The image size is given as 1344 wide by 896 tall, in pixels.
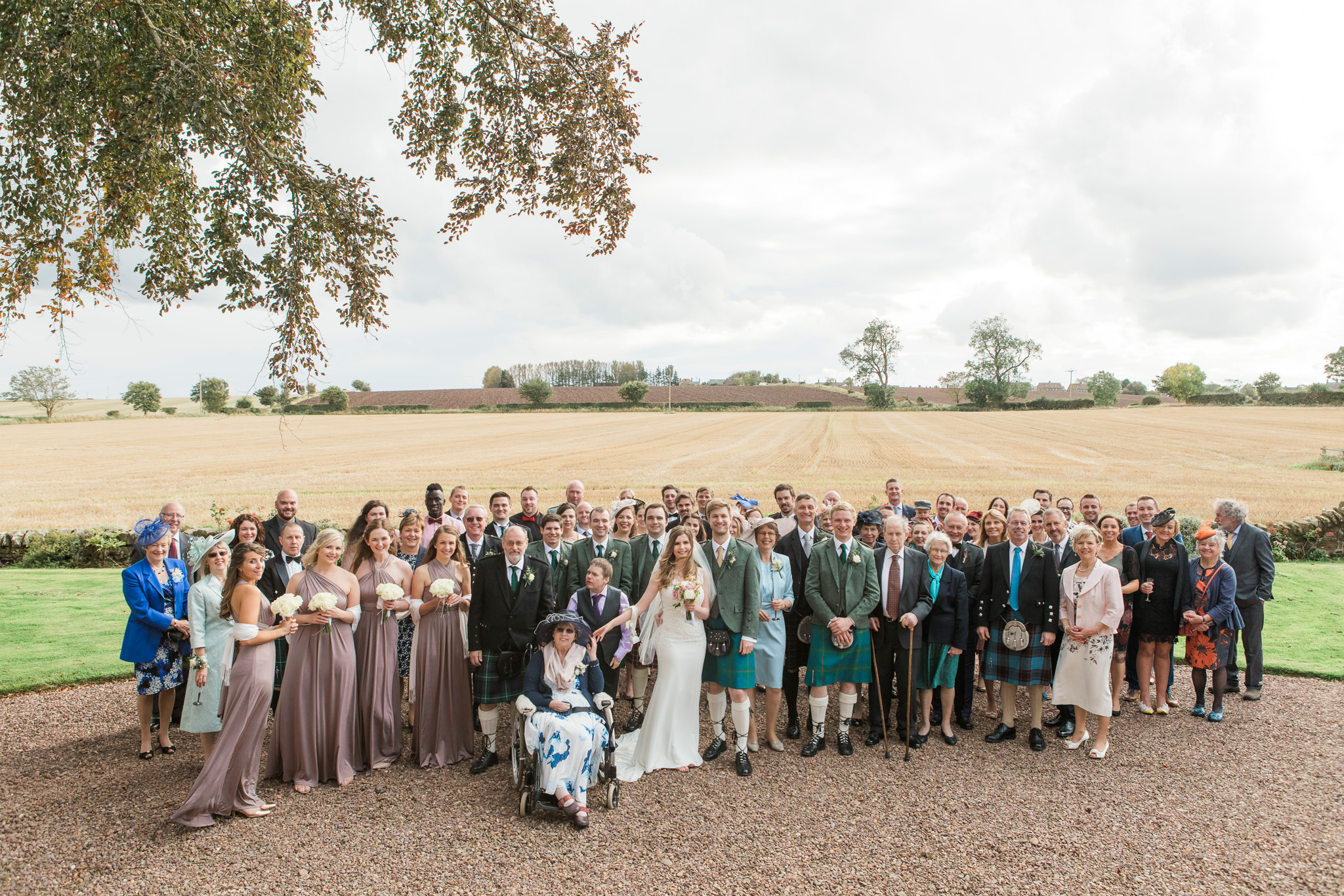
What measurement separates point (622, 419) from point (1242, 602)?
63.0 m

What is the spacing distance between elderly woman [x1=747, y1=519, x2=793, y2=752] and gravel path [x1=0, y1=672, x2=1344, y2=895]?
38 centimetres

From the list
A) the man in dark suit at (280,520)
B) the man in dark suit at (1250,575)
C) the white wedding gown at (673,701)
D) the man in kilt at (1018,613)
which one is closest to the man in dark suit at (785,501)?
the man in kilt at (1018,613)

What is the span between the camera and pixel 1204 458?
1347 inches

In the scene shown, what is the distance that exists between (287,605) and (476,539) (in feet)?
7.98

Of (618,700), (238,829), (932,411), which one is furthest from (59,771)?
(932,411)

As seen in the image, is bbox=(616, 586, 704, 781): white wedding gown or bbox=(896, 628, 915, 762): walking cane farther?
bbox=(896, 628, 915, 762): walking cane

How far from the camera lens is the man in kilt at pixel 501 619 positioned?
6461 mm

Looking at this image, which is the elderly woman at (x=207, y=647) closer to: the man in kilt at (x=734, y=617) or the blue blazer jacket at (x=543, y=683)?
the blue blazer jacket at (x=543, y=683)

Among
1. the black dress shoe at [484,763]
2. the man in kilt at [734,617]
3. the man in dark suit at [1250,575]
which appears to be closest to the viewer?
the black dress shoe at [484,763]

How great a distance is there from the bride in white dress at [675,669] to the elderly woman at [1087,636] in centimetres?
356

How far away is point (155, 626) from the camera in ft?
21.3

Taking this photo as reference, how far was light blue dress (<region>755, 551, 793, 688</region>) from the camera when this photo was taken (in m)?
6.88

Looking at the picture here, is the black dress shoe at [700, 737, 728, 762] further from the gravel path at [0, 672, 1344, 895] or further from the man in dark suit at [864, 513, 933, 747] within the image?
the man in dark suit at [864, 513, 933, 747]

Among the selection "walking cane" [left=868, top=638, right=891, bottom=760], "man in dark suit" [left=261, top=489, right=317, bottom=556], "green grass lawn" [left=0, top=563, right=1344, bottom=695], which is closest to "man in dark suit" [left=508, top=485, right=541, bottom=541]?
"man in dark suit" [left=261, top=489, right=317, bottom=556]
